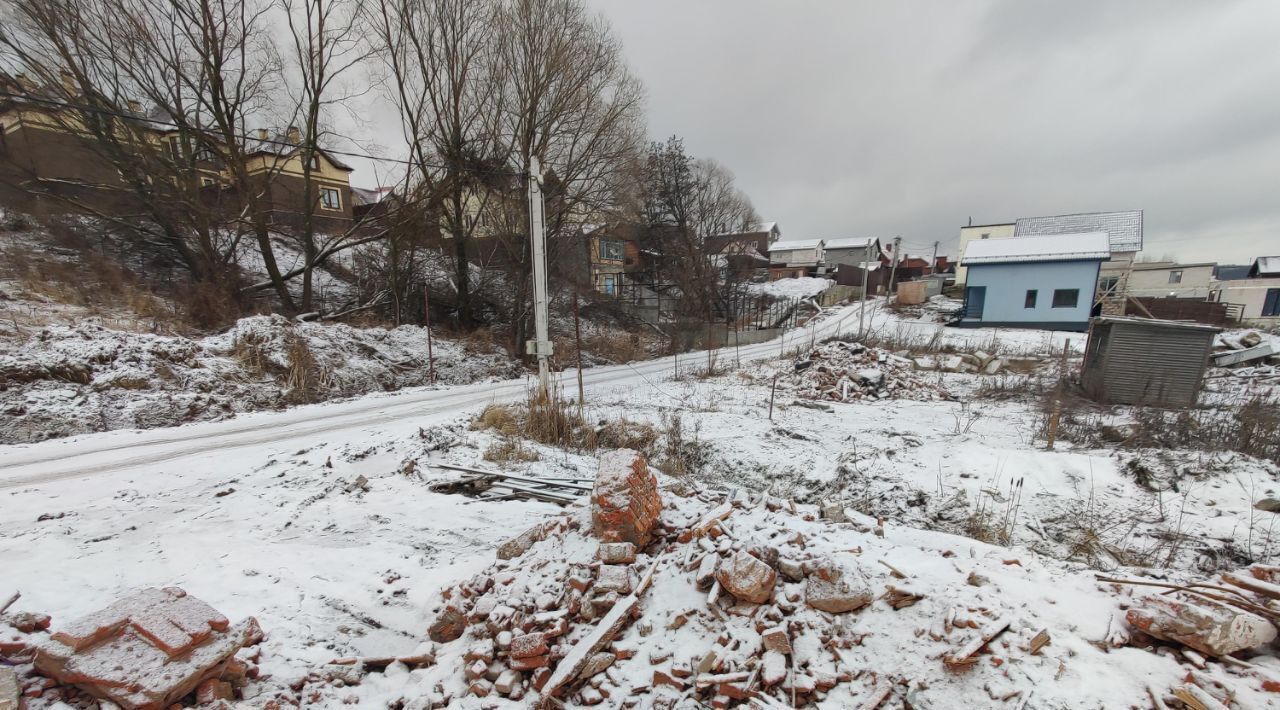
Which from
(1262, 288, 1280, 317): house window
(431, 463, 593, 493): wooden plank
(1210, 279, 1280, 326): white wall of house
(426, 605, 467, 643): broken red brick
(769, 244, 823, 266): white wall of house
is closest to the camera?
(426, 605, 467, 643): broken red brick

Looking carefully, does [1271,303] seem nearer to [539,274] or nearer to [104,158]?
[539,274]

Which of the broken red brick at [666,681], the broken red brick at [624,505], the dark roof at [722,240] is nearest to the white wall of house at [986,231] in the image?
the dark roof at [722,240]

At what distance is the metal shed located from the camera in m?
8.96

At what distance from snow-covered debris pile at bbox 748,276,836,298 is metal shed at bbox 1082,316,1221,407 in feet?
95.3

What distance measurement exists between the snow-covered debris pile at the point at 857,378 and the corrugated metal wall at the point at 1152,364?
300cm

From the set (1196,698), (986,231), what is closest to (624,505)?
(1196,698)

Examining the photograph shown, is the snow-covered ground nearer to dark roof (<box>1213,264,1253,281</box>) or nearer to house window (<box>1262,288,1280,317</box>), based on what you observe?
house window (<box>1262,288,1280,317</box>)

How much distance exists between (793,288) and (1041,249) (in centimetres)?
1896

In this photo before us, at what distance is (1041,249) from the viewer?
2503 centimetres

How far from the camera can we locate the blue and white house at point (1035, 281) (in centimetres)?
2377

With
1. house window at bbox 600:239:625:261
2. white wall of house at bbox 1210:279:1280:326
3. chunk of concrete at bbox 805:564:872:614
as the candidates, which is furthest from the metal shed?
white wall of house at bbox 1210:279:1280:326

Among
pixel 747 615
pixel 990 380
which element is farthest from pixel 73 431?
pixel 990 380

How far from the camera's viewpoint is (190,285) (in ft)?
44.3

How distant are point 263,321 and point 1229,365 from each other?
27.6 meters
